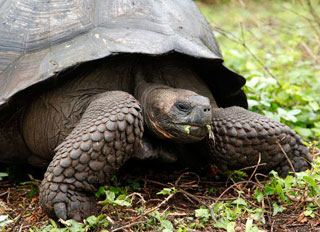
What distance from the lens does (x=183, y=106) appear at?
118 inches

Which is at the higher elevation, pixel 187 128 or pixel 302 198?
pixel 187 128

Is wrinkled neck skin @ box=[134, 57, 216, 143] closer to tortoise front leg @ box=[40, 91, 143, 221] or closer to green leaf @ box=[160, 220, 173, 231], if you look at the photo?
tortoise front leg @ box=[40, 91, 143, 221]

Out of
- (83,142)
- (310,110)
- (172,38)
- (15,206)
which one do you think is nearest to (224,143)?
(172,38)

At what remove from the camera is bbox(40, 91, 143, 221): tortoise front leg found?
2.72 m

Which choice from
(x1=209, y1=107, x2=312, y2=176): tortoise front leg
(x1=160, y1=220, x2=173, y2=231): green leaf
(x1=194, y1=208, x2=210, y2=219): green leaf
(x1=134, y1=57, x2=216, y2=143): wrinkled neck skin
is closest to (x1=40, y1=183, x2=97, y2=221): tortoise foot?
(x1=160, y1=220, x2=173, y2=231): green leaf

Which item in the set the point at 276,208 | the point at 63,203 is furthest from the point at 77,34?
the point at 276,208

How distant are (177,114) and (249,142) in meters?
0.62

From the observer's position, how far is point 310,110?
4.80 m

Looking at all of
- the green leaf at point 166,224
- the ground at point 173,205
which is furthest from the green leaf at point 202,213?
the green leaf at point 166,224

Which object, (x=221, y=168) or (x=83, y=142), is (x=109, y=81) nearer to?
(x=83, y=142)

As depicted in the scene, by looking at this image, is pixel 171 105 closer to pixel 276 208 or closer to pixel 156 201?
pixel 156 201

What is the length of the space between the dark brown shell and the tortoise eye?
0.39m

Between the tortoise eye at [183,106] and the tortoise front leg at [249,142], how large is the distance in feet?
1.18

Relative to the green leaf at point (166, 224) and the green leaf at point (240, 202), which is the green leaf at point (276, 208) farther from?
the green leaf at point (166, 224)
